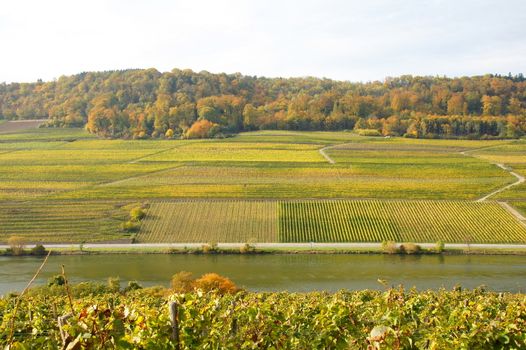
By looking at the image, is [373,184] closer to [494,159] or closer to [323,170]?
[323,170]

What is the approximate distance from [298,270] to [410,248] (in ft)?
33.6

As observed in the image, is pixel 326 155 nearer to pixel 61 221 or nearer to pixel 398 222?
pixel 398 222

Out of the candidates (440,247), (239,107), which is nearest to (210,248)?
(440,247)

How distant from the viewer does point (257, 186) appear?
60906mm

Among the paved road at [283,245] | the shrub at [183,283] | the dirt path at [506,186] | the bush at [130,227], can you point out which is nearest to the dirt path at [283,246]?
the paved road at [283,245]

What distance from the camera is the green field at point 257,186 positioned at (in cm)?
4662

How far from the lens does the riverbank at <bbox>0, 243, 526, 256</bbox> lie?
40812 millimetres

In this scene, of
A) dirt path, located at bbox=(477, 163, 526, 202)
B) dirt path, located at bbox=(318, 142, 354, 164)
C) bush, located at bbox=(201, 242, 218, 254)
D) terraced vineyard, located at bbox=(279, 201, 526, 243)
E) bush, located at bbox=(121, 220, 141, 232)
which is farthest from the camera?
dirt path, located at bbox=(318, 142, 354, 164)

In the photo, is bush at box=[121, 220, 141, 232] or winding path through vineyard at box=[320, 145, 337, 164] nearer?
bush at box=[121, 220, 141, 232]

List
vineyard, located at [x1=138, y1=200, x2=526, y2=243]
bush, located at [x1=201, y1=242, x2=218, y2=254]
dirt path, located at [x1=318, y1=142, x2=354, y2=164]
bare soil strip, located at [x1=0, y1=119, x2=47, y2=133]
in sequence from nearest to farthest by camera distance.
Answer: bush, located at [x1=201, y1=242, x2=218, y2=254], vineyard, located at [x1=138, y1=200, x2=526, y2=243], dirt path, located at [x1=318, y1=142, x2=354, y2=164], bare soil strip, located at [x1=0, y1=119, x2=47, y2=133]

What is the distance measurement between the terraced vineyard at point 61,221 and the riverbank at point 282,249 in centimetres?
231

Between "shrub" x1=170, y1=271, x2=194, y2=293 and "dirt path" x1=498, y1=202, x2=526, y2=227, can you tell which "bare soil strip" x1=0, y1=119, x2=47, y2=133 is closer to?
"shrub" x1=170, y1=271, x2=194, y2=293

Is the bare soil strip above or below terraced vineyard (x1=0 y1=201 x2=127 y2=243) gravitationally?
above

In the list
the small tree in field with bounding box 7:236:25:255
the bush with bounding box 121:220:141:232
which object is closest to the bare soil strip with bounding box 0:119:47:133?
the bush with bounding box 121:220:141:232
